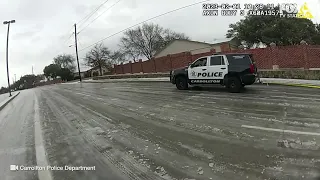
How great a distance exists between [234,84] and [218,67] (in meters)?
1.35

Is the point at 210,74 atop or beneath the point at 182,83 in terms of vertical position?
atop

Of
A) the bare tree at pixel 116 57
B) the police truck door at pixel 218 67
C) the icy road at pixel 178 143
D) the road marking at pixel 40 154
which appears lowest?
the road marking at pixel 40 154

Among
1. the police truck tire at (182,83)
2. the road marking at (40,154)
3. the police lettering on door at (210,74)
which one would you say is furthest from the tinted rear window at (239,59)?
the road marking at (40,154)

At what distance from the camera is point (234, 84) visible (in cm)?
1506

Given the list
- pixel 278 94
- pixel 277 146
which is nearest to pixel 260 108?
pixel 278 94

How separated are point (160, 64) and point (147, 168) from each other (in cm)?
3215

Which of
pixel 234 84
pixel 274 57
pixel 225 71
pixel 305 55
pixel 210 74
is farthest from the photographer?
pixel 274 57

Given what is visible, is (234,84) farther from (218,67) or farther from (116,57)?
(116,57)

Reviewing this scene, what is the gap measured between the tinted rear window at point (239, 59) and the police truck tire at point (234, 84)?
31.7 inches

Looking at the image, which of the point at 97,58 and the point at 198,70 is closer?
the point at 198,70

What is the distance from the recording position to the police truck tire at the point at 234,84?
15.0m

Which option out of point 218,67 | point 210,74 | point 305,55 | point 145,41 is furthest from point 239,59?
point 145,41

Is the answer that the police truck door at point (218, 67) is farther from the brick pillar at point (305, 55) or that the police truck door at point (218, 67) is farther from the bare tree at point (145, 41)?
the bare tree at point (145, 41)

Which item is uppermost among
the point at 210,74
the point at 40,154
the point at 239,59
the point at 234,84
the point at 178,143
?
the point at 239,59
